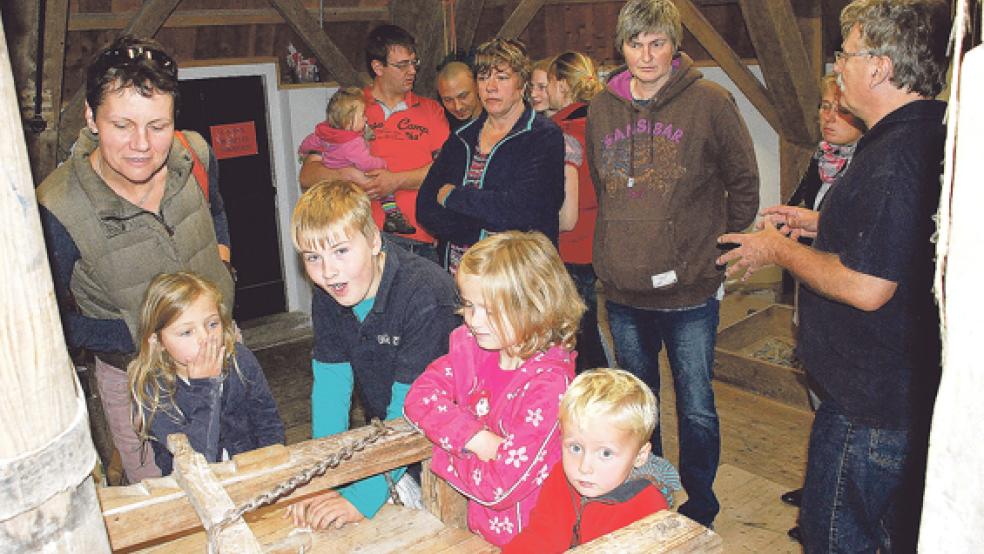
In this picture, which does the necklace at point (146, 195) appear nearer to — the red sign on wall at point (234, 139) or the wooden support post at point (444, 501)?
the wooden support post at point (444, 501)

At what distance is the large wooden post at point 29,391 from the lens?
2.38 ft

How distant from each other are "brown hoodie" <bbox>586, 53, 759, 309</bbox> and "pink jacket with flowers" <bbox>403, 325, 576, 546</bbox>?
1056mm

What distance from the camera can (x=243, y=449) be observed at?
266 centimetres

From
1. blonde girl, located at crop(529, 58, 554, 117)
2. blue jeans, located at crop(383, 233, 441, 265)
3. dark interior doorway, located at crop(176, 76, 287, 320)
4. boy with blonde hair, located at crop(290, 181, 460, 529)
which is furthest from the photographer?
dark interior doorway, located at crop(176, 76, 287, 320)

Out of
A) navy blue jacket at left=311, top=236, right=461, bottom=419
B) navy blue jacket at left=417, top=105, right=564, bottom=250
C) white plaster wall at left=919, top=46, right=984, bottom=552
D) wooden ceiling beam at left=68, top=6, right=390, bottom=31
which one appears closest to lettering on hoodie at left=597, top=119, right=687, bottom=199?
navy blue jacket at left=417, top=105, right=564, bottom=250

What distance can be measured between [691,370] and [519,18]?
4.25 m

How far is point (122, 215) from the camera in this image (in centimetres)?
256

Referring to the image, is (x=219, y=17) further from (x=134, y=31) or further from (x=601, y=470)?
(x=601, y=470)

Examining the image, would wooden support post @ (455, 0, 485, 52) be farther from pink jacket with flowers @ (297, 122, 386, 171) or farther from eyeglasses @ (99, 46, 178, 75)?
eyeglasses @ (99, 46, 178, 75)

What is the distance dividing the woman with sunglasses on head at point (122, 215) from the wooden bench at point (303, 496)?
0.67m

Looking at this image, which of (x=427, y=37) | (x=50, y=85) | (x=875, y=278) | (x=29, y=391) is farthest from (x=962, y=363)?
(x=427, y=37)

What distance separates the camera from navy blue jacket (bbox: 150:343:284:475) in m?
2.60

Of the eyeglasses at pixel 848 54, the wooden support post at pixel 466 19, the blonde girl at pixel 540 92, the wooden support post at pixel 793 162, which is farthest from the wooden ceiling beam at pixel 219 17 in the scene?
the eyeglasses at pixel 848 54

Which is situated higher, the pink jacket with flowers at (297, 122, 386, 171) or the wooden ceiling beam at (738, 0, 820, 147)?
the wooden ceiling beam at (738, 0, 820, 147)
